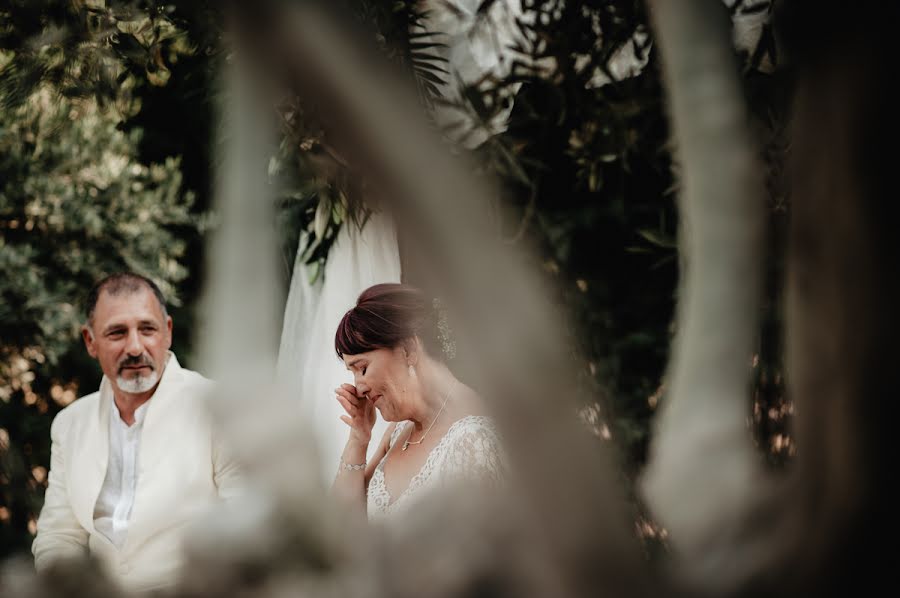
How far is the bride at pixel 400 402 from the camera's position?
2635mm

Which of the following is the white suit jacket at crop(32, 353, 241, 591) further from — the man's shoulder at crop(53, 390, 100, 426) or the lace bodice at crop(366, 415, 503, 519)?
the lace bodice at crop(366, 415, 503, 519)

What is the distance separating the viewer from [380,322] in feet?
8.68

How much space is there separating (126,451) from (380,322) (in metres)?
1.08

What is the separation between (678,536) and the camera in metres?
0.45

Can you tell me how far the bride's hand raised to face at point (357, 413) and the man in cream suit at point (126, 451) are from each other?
40cm

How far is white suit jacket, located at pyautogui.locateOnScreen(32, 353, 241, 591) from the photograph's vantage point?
2.64m

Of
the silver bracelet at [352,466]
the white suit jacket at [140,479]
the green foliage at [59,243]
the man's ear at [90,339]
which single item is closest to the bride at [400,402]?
the silver bracelet at [352,466]

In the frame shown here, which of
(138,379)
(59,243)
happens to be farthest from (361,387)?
(59,243)

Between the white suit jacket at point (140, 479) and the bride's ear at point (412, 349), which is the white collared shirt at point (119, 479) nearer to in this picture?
the white suit jacket at point (140, 479)

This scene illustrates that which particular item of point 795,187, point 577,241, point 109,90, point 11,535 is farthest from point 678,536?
point 11,535

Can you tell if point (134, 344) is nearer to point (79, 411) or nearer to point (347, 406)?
point (79, 411)

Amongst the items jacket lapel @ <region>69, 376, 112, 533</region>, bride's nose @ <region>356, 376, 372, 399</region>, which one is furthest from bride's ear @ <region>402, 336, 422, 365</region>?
jacket lapel @ <region>69, 376, 112, 533</region>

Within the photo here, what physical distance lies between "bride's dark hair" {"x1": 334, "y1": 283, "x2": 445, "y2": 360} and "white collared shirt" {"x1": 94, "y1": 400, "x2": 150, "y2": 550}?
85 centimetres

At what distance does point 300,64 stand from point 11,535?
5303 mm
